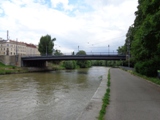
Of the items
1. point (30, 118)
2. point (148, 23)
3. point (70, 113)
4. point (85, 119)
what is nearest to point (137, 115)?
point (85, 119)

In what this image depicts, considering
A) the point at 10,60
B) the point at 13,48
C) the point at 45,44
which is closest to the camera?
the point at 10,60

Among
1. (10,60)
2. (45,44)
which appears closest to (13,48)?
(45,44)

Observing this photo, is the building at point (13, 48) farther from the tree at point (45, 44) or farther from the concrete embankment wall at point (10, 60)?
the concrete embankment wall at point (10, 60)

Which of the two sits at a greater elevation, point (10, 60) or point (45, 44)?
point (45, 44)

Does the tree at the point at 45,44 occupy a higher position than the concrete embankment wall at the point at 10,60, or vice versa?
the tree at the point at 45,44

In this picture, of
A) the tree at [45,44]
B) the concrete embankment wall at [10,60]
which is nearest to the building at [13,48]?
the tree at [45,44]

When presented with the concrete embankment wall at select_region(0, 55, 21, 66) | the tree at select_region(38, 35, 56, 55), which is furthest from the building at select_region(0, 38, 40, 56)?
the concrete embankment wall at select_region(0, 55, 21, 66)

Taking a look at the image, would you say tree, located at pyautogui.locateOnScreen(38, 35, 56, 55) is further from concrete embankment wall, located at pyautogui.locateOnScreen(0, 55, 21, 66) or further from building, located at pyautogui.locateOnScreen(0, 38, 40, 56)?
concrete embankment wall, located at pyautogui.locateOnScreen(0, 55, 21, 66)

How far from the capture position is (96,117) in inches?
268

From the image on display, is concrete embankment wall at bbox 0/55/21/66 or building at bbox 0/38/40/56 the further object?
building at bbox 0/38/40/56

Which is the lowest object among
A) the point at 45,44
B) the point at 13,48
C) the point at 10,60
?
the point at 10,60

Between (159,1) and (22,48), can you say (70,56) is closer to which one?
(159,1)

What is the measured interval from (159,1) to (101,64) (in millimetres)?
155227

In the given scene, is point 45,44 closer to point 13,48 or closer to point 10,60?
point 10,60
